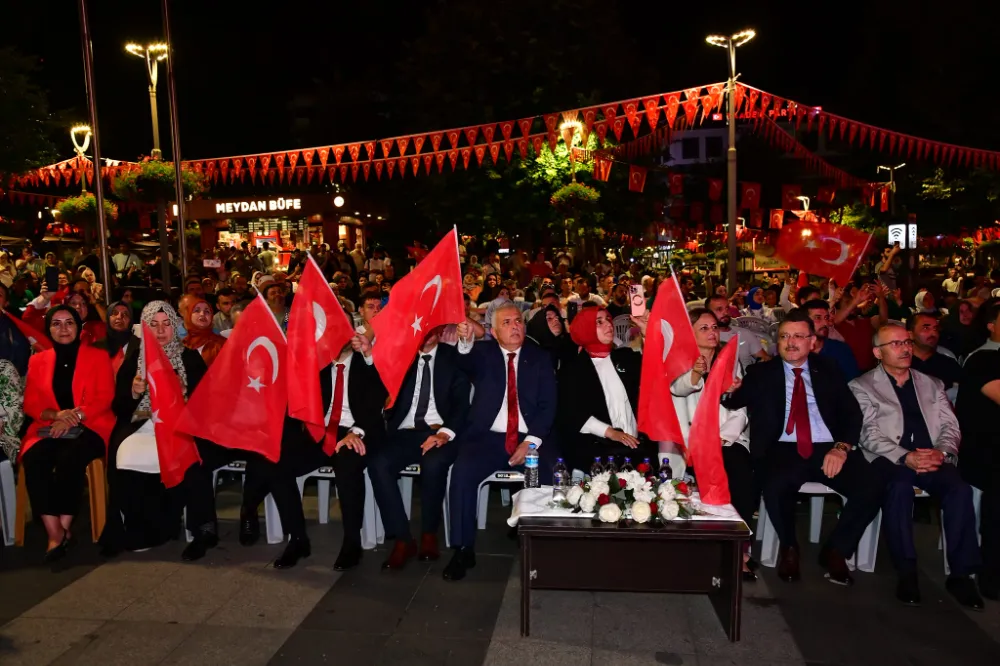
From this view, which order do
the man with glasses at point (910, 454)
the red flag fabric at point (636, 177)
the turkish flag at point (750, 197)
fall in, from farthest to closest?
the turkish flag at point (750, 197), the red flag fabric at point (636, 177), the man with glasses at point (910, 454)

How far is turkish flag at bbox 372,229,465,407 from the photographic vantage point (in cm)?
555

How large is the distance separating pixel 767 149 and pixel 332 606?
169 feet

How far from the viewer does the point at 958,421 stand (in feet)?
17.8

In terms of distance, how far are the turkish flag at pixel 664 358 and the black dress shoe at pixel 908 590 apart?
1552mm

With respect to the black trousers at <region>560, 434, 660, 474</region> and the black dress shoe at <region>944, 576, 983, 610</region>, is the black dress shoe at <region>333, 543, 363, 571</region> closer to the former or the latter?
the black trousers at <region>560, 434, 660, 474</region>

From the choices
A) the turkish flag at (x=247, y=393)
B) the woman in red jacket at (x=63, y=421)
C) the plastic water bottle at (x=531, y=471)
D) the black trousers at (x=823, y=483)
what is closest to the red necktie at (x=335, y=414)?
the turkish flag at (x=247, y=393)

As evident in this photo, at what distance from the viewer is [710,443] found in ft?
16.0

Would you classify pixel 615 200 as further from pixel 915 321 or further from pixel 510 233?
pixel 915 321

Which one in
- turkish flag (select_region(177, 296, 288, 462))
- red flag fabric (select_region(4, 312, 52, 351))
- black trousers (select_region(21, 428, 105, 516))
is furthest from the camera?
red flag fabric (select_region(4, 312, 52, 351))

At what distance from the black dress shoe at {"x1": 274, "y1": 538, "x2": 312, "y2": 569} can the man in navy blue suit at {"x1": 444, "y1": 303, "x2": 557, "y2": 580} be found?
1.09 m

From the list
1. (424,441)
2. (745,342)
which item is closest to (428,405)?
(424,441)

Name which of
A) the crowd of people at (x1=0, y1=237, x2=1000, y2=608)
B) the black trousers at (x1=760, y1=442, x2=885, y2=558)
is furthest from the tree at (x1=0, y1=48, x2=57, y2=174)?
the black trousers at (x1=760, y1=442, x2=885, y2=558)

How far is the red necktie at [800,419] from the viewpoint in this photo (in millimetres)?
Answer: 5403

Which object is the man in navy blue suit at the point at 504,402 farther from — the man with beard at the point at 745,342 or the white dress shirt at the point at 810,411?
the man with beard at the point at 745,342
